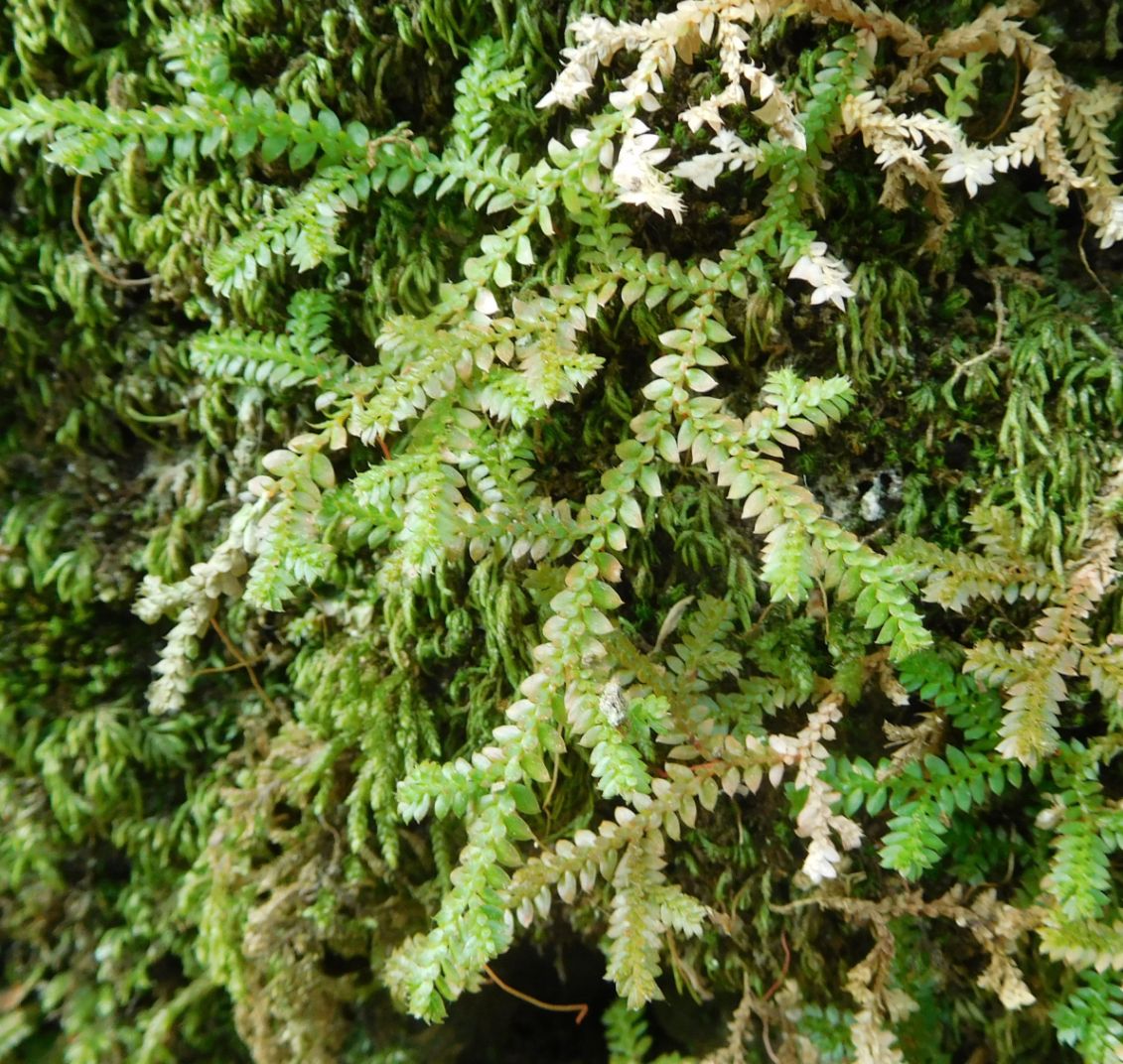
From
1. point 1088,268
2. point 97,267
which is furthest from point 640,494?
point 97,267

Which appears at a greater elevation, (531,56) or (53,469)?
(531,56)

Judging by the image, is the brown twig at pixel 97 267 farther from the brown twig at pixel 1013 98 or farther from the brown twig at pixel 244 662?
the brown twig at pixel 1013 98

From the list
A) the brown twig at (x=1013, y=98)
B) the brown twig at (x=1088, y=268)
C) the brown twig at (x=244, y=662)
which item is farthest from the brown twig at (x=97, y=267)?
the brown twig at (x=1088, y=268)

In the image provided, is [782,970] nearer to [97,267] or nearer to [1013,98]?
[1013,98]

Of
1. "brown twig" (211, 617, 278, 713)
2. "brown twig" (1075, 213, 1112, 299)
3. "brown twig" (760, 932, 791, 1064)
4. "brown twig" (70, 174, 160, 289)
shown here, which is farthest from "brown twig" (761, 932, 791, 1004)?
"brown twig" (70, 174, 160, 289)

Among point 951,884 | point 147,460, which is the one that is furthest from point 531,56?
point 951,884

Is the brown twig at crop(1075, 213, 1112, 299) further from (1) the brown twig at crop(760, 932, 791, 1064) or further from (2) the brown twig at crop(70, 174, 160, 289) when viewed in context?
(2) the brown twig at crop(70, 174, 160, 289)

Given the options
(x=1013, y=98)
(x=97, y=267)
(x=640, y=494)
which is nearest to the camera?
(x=1013, y=98)

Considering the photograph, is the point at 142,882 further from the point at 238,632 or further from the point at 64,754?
the point at 238,632
